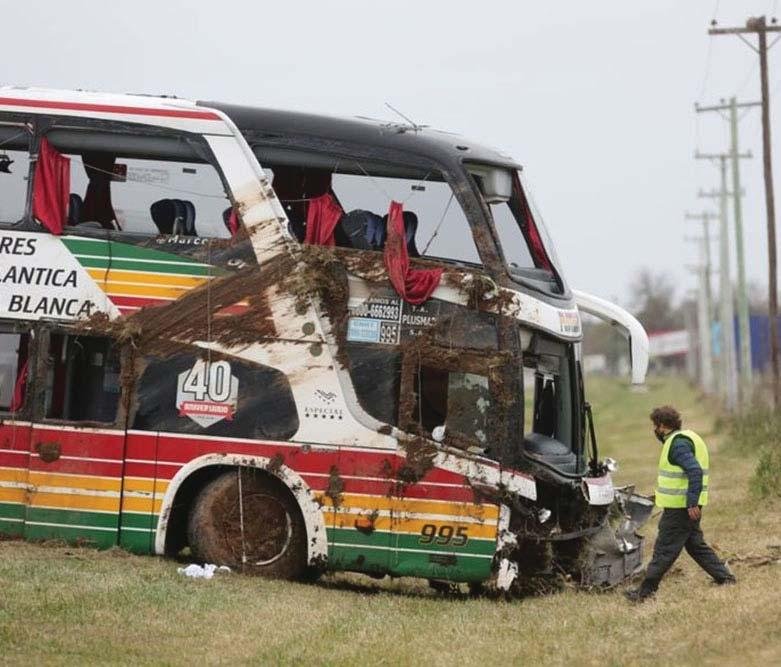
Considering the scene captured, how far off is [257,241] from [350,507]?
8.08 feet

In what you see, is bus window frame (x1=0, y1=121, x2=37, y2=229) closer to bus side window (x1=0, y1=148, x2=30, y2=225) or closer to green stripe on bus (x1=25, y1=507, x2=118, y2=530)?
bus side window (x1=0, y1=148, x2=30, y2=225)

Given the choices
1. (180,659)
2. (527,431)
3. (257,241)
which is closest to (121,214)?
(257,241)

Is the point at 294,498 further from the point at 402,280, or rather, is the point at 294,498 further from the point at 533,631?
the point at 533,631

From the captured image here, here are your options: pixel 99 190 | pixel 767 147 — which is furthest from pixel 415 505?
pixel 767 147

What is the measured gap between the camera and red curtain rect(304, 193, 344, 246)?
1455 cm

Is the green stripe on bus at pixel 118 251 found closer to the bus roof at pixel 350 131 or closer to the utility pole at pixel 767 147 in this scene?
the bus roof at pixel 350 131

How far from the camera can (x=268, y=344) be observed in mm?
14453

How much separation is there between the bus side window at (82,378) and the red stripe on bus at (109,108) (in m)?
2.01

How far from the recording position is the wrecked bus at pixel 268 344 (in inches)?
563

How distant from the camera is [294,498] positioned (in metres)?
14.4

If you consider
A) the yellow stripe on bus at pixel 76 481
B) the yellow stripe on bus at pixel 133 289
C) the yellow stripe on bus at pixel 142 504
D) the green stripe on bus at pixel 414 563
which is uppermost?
the yellow stripe on bus at pixel 133 289

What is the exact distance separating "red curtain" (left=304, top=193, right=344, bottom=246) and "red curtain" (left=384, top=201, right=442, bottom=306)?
54 cm

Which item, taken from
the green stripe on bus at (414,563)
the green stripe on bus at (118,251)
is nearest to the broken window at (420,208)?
the green stripe on bus at (118,251)

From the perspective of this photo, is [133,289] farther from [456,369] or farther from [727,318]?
[727,318]
